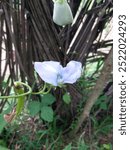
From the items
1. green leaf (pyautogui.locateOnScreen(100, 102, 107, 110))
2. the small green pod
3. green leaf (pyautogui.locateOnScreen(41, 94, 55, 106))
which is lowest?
green leaf (pyautogui.locateOnScreen(100, 102, 107, 110))

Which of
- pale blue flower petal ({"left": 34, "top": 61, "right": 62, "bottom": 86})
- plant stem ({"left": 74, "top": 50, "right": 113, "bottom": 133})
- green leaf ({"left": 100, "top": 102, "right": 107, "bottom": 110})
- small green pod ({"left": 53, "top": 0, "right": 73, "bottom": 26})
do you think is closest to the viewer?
pale blue flower petal ({"left": 34, "top": 61, "right": 62, "bottom": 86})

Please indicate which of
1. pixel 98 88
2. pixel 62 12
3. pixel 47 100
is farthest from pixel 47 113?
pixel 62 12

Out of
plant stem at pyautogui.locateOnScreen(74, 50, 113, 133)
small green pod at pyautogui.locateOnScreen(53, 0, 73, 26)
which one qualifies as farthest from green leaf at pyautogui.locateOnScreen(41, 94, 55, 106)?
small green pod at pyautogui.locateOnScreen(53, 0, 73, 26)

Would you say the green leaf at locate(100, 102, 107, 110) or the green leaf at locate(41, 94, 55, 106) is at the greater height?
the green leaf at locate(41, 94, 55, 106)

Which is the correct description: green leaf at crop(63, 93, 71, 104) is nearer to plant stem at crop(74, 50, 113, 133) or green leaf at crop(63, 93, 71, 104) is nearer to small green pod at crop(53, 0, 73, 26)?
plant stem at crop(74, 50, 113, 133)

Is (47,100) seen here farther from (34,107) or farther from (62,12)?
(62,12)

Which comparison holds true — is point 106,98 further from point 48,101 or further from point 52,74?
point 52,74

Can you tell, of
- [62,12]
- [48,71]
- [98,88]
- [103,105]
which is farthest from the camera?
[103,105]
